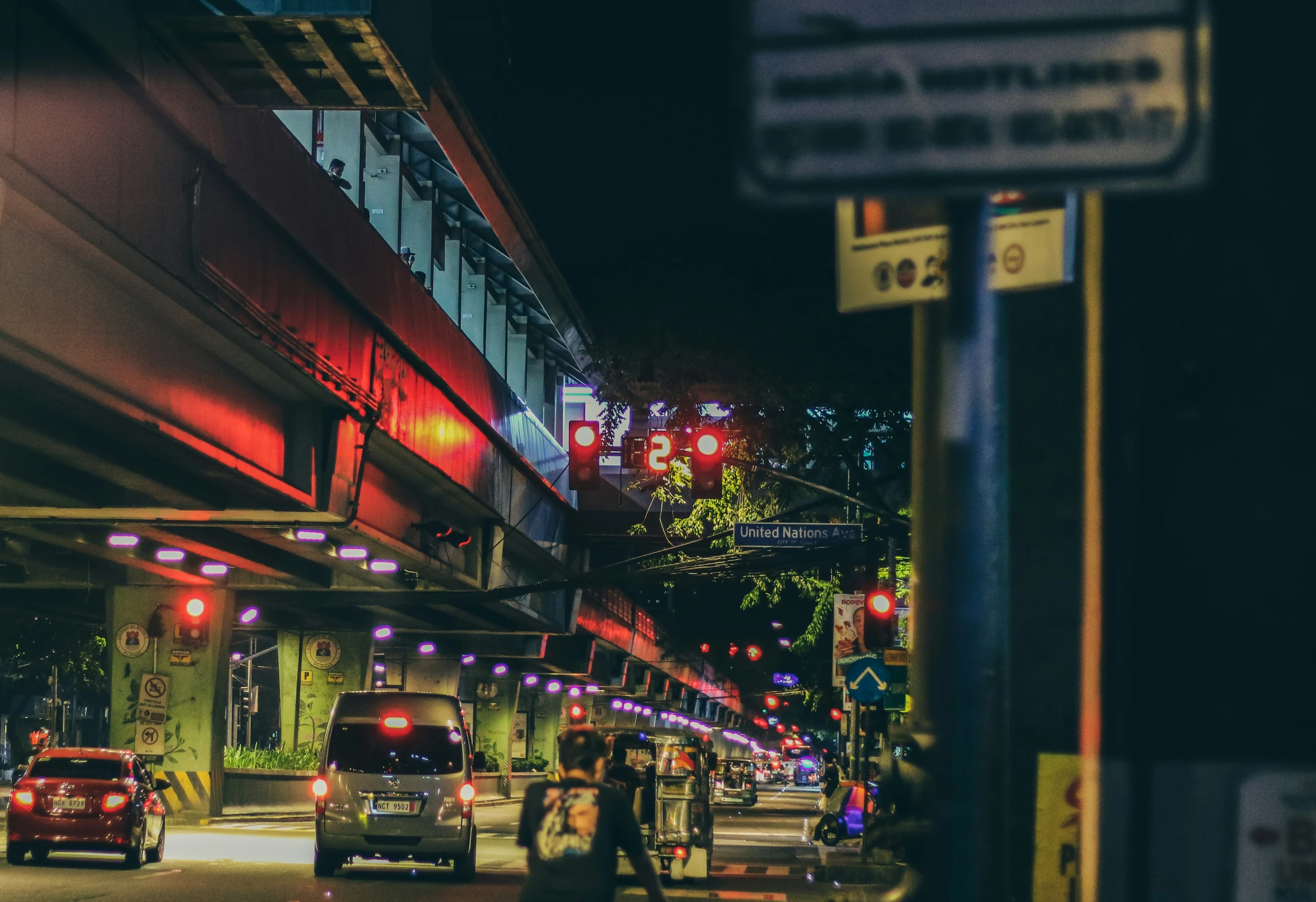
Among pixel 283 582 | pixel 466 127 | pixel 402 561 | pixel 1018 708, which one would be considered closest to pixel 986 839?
pixel 1018 708

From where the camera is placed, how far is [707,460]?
20.1m

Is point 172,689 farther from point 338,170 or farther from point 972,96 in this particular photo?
point 972,96

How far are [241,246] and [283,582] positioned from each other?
59.9 feet

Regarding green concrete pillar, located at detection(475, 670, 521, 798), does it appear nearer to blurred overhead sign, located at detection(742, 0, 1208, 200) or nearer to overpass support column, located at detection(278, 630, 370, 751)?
overpass support column, located at detection(278, 630, 370, 751)

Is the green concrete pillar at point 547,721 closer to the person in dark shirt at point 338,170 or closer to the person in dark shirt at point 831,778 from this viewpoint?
the person in dark shirt at point 831,778

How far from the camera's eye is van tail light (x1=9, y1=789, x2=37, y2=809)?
19844mm

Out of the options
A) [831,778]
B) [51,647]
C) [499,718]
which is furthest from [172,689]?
[499,718]

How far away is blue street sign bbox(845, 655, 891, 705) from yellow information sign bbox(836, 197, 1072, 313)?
16647mm

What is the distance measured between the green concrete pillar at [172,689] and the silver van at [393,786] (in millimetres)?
13311

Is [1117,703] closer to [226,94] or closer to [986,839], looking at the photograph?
[986,839]

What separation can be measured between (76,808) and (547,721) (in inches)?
2347

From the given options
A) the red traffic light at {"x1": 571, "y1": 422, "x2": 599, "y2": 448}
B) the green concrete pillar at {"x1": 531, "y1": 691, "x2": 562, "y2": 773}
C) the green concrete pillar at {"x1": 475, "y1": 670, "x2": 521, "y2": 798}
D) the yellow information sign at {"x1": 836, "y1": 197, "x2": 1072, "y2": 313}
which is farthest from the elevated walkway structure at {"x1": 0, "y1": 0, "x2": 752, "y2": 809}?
the green concrete pillar at {"x1": 531, "y1": 691, "x2": 562, "y2": 773}

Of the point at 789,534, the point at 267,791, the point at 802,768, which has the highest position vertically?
the point at 789,534

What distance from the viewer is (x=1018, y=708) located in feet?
20.1
